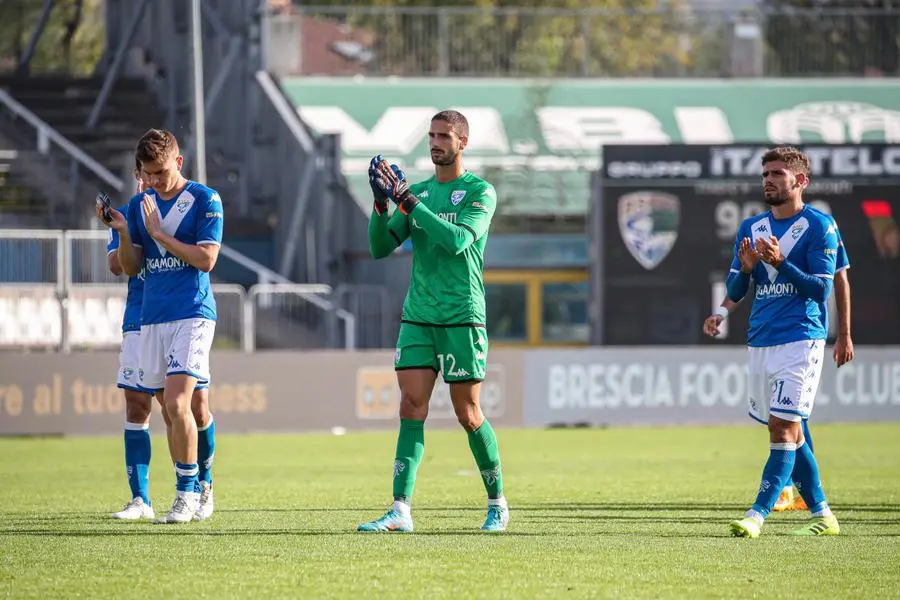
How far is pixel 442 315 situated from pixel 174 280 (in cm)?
166

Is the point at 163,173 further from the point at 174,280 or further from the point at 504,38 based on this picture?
the point at 504,38

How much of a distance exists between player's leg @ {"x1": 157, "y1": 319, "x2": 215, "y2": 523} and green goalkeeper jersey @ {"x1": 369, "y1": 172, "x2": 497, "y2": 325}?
121 centimetres

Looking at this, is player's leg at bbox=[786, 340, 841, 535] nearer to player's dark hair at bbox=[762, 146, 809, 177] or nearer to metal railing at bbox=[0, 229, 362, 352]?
player's dark hair at bbox=[762, 146, 809, 177]

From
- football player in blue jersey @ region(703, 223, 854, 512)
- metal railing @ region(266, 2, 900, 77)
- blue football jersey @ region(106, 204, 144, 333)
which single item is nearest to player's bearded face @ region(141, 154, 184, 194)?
blue football jersey @ region(106, 204, 144, 333)

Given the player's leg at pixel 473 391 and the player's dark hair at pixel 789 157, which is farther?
the player's dark hair at pixel 789 157

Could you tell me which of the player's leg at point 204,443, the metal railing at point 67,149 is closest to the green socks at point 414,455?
the player's leg at point 204,443

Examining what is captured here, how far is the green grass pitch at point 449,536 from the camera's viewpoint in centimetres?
749

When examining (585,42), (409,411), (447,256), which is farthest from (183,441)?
(585,42)

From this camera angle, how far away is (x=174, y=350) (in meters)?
9.78

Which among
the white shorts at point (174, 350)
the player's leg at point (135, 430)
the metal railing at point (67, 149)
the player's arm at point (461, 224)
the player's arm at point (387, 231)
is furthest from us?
the metal railing at point (67, 149)

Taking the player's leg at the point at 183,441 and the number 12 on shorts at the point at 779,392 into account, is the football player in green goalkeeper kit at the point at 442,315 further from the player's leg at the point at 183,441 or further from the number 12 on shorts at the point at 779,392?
the number 12 on shorts at the point at 779,392

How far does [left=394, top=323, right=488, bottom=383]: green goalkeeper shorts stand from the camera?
928cm

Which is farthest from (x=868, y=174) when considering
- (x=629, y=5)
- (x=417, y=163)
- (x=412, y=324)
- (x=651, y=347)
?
(x=629, y=5)

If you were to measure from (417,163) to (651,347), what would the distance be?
12.0m
